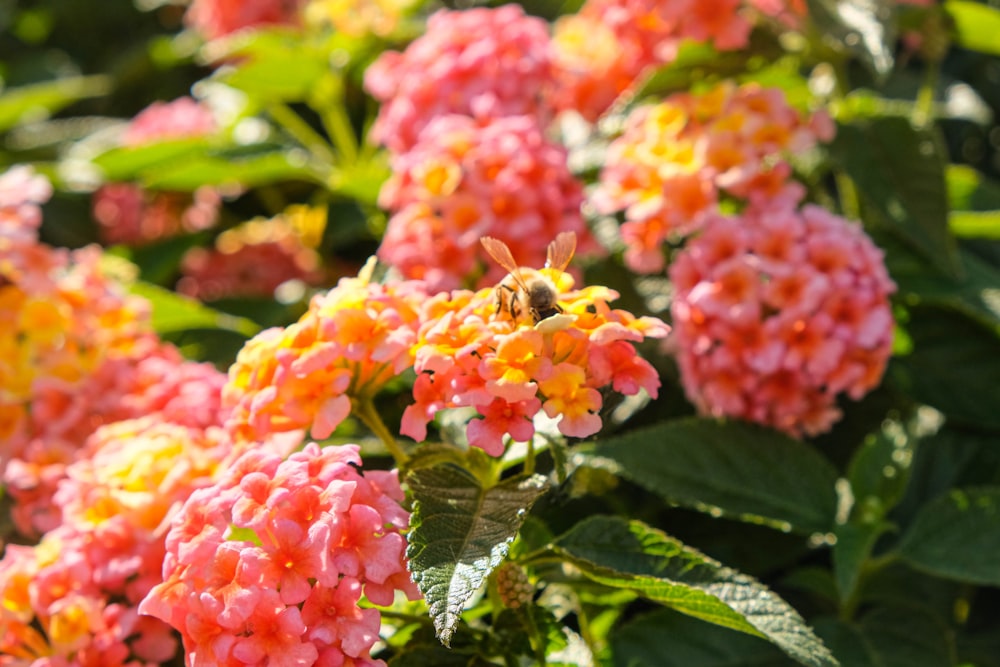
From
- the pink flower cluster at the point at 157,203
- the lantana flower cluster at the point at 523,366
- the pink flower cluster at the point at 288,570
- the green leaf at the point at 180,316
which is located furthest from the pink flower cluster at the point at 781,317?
the pink flower cluster at the point at 157,203

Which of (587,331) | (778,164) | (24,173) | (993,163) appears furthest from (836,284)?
(24,173)

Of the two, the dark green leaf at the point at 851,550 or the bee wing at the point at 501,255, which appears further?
the dark green leaf at the point at 851,550

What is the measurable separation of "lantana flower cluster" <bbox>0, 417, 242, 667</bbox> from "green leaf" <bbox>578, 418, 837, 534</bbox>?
1.63ft

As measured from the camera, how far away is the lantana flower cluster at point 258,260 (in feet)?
7.93

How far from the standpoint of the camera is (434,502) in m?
1.07

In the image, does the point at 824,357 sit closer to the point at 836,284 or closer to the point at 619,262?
the point at 836,284

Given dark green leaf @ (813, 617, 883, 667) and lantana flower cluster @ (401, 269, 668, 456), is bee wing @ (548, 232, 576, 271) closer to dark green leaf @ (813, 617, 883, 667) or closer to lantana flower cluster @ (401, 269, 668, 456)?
lantana flower cluster @ (401, 269, 668, 456)

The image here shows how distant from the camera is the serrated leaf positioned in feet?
3.49

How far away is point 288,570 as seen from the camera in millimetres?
1009

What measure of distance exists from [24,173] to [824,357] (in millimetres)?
1267

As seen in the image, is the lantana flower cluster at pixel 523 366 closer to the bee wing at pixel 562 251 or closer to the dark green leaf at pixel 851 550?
the bee wing at pixel 562 251

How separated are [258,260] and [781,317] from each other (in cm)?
133

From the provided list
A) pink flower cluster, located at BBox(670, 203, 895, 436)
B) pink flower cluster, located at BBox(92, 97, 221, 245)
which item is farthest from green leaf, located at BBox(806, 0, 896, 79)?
pink flower cluster, located at BBox(92, 97, 221, 245)

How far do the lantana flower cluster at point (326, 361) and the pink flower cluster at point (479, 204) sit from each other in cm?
37
